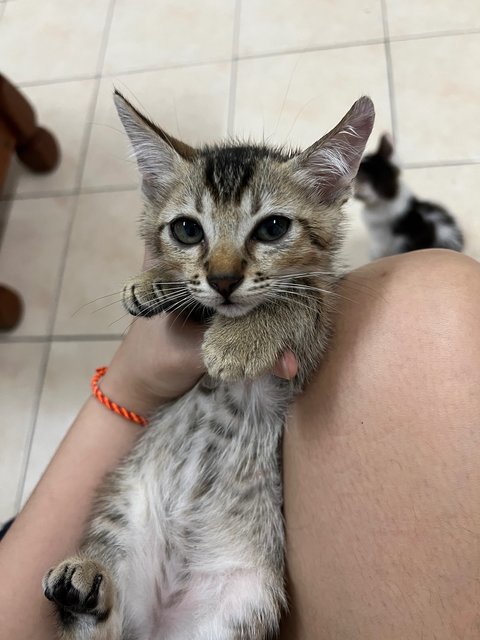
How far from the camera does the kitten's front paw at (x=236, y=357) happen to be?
0.83 m

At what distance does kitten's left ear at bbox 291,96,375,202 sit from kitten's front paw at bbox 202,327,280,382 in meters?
0.35

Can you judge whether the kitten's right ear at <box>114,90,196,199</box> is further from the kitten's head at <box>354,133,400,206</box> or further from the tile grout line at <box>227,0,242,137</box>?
the tile grout line at <box>227,0,242,137</box>

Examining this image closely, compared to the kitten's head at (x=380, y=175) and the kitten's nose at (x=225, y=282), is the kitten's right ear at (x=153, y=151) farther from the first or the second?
the kitten's head at (x=380, y=175)

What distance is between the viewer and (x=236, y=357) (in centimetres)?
83

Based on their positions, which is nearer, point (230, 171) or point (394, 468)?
point (394, 468)

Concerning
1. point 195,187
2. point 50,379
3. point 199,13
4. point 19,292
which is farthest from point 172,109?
point 195,187

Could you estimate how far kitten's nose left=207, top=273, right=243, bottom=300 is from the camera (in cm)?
83

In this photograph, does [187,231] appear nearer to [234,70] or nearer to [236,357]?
[236,357]

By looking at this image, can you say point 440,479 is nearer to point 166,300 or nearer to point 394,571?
point 394,571

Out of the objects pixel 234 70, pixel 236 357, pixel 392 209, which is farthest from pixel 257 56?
pixel 236 357

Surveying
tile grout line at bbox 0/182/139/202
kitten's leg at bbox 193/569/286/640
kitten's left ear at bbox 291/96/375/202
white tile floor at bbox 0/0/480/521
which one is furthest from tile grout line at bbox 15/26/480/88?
kitten's leg at bbox 193/569/286/640

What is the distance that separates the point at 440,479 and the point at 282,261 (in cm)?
43

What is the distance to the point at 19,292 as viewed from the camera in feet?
6.53

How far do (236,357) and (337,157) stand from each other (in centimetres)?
42
